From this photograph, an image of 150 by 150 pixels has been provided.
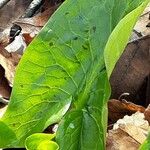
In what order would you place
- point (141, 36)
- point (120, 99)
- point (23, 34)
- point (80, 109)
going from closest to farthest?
1. point (80, 109)
2. point (120, 99)
3. point (141, 36)
4. point (23, 34)

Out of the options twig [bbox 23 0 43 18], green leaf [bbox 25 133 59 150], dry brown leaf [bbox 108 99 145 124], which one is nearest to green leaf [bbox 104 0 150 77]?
green leaf [bbox 25 133 59 150]

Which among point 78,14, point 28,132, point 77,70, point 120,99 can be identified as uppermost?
point 78,14

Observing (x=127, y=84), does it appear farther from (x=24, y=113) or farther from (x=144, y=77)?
(x=24, y=113)

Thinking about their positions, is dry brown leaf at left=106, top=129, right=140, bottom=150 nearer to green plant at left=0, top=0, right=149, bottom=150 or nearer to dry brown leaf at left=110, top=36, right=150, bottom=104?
green plant at left=0, top=0, right=149, bottom=150

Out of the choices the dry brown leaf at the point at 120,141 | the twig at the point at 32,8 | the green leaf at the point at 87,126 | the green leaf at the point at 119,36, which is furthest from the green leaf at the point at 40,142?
the twig at the point at 32,8

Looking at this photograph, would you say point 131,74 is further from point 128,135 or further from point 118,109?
point 128,135

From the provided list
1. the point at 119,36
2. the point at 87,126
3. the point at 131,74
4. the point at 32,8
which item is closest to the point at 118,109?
the point at 131,74

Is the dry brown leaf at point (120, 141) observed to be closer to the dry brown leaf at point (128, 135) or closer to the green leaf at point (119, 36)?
the dry brown leaf at point (128, 135)

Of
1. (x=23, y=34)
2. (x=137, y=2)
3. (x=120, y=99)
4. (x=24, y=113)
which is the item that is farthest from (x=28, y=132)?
(x=23, y=34)
